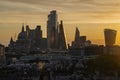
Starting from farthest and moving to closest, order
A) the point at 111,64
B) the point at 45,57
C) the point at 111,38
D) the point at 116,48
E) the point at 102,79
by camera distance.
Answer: the point at 45,57, the point at 111,38, the point at 116,48, the point at 111,64, the point at 102,79

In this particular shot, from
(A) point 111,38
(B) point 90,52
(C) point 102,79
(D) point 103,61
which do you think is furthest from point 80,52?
(C) point 102,79

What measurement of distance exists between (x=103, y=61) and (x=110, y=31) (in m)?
86.4

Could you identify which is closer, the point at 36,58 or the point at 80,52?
the point at 36,58

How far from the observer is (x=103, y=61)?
274 feet

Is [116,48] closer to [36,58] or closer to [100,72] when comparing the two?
[36,58]

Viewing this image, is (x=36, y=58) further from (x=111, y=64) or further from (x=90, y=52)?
(x=111, y=64)

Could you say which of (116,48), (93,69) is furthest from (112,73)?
(116,48)

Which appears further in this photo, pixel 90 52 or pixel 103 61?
pixel 90 52

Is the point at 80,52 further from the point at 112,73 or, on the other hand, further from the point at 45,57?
the point at 112,73

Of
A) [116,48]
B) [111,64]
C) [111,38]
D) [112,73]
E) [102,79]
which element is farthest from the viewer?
[111,38]

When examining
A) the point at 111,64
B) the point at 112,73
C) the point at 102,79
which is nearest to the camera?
the point at 102,79

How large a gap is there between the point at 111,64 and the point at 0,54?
3759 inches

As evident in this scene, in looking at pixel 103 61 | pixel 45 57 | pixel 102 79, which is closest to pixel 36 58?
pixel 45 57

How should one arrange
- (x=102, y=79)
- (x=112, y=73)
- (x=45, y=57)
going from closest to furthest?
(x=102, y=79), (x=112, y=73), (x=45, y=57)
